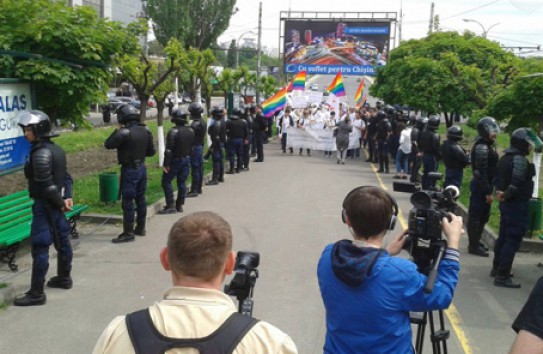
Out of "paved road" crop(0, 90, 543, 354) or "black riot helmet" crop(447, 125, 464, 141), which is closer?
"paved road" crop(0, 90, 543, 354)

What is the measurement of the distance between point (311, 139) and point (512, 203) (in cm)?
1527

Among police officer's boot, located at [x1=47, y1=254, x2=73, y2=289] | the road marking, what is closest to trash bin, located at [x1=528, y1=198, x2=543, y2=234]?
the road marking

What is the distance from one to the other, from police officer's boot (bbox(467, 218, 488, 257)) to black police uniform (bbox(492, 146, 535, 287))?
134 centimetres

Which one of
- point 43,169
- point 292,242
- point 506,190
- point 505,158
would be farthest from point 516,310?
point 43,169

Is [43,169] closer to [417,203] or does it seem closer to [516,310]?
[417,203]

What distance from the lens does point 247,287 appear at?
2.94 m

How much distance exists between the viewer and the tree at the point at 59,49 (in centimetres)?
884

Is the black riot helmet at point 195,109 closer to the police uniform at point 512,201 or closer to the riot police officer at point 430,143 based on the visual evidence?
the riot police officer at point 430,143

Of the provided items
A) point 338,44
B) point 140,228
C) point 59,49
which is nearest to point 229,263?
point 140,228

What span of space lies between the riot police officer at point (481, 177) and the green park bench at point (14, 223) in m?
5.71

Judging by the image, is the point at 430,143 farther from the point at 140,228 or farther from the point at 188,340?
the point at 188,340

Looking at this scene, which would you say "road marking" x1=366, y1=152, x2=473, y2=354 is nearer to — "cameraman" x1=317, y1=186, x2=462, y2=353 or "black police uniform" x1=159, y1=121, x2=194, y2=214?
"cameraman" x1=317, y1=186, x2=462, y2=353

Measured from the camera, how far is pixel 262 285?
712cm

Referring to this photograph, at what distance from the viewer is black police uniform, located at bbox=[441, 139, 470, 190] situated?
9539 millimetres
